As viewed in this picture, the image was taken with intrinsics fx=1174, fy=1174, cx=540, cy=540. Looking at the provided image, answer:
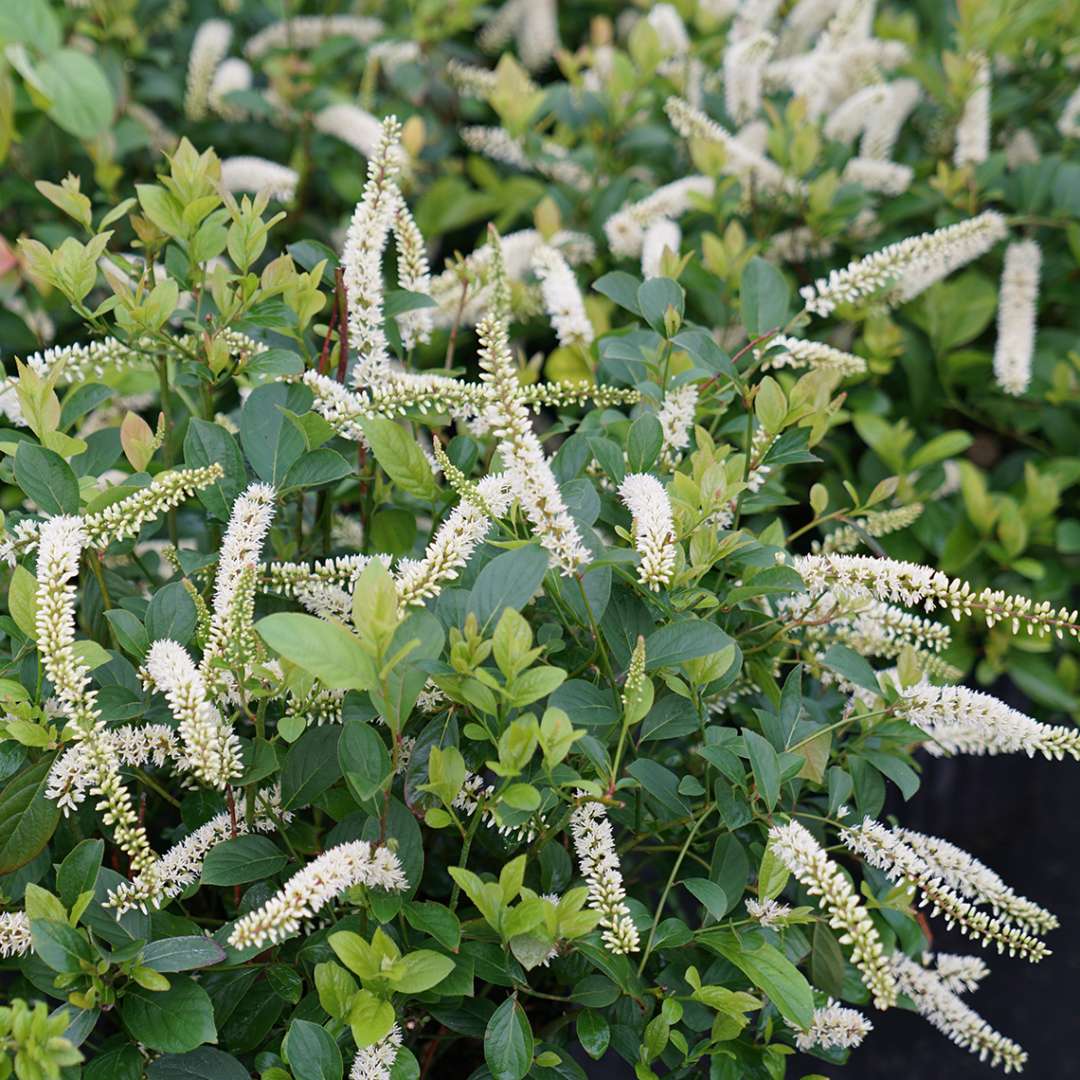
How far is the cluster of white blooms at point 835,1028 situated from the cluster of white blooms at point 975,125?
4.62 feet

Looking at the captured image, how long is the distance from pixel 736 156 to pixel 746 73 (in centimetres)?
28

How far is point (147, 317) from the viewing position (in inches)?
41.8

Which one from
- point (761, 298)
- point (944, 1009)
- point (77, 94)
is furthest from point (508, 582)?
point (77, 94)

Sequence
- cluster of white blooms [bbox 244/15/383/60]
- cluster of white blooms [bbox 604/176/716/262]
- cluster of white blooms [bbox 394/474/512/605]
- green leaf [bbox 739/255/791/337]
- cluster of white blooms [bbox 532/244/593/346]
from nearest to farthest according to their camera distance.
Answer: cluster of white blooms [bbox 394/474/512/605] → green leaf [bbox 739/255/791/337] → cluster of white blooms [bbox 532/244/593/346] → cluster of white blooms [bbox 604/176/716/262] → cluster of white blooms [bbox 244/15/383/60]

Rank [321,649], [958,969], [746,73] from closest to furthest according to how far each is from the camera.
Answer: [321,649], [958,969], [746,73]

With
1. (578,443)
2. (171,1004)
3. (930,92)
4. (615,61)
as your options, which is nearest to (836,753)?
(578,443)

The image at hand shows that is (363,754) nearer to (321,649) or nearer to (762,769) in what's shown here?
(321,649)

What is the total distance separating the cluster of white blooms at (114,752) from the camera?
90cm

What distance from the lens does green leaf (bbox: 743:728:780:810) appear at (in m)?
0.91

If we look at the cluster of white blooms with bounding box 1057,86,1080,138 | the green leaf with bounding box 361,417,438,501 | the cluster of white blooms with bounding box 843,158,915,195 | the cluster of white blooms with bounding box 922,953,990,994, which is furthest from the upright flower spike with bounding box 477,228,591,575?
the cluster of white blooms with bounding box 1057,86,1080,138

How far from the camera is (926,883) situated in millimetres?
941

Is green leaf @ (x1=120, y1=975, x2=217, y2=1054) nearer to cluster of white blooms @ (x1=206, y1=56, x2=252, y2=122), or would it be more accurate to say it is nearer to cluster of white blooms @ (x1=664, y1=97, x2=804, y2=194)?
cluster of white blooms @ (x1=664, y1=97, x2=804, y2=194)

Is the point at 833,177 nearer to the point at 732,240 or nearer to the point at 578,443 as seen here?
the point at 732,240

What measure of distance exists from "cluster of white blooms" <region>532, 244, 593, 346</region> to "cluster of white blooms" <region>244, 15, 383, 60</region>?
113 centimetres
